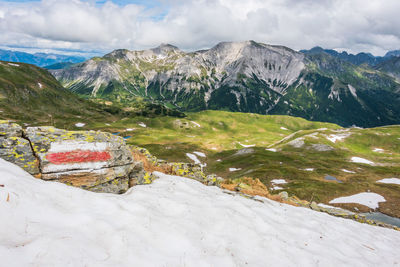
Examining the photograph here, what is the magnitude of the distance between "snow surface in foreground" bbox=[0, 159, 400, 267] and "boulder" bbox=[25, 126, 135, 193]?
1589 mm

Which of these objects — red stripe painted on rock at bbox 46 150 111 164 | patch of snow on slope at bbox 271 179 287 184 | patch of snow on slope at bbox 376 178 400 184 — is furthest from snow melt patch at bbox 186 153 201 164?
red stripe painted on rock at bbox 46 150 111 164

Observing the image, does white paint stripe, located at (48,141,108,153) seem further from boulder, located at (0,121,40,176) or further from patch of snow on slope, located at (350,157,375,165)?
patch of snow on slope, located at (350,157,375,165)

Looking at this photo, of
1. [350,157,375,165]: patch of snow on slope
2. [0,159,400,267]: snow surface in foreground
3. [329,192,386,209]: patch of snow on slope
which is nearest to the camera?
[0,159,400,267]: snow surface in foreground

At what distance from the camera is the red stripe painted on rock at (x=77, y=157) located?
1249cm

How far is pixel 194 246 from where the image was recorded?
30.9 ft

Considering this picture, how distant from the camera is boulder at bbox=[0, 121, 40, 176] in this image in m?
11.6

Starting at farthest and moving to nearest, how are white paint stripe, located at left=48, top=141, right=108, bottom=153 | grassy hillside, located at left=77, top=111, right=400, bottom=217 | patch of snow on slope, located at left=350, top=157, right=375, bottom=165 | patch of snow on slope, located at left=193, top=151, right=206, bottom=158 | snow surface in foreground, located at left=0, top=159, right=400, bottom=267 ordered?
patch of snow on slope, located at left=193, top=151, right=206, bottom=158, patch of snow on slope, located at left=350, top=157, right=375, bottom=165, grassy hillside, located at left=77, top=111, right=400, bottom=217, white paint stripe, located at left=48, top=141, right=108, bottom=153, snow surface in foreground, located at left=0, top=159, right=400, bottom=267

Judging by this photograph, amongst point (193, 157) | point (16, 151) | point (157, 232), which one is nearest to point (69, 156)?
point (16, 151)

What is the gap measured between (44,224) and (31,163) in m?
6.27

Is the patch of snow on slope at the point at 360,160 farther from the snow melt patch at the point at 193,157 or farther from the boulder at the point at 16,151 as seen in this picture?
the boulder at the point at 16,151

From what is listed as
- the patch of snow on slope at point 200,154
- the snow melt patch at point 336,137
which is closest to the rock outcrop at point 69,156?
the patch of snow on slope at point 200,154

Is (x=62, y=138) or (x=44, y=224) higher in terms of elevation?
(x=62, y=138)

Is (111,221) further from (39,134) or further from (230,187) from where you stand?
(230,187)

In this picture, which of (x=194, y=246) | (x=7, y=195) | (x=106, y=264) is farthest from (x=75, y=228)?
(x=194, y=246)
